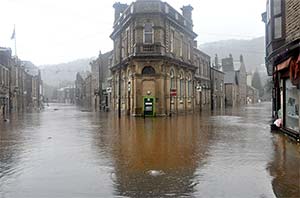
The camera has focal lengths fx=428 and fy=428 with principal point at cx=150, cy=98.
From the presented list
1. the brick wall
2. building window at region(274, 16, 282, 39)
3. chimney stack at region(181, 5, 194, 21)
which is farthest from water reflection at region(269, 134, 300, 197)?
chimney stack at region(181, 5, 194, 21)

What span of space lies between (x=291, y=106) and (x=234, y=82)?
251 ft

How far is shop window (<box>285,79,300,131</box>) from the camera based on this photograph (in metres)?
15.1

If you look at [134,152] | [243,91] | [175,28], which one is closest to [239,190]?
[134,152]

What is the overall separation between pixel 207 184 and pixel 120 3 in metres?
43.7

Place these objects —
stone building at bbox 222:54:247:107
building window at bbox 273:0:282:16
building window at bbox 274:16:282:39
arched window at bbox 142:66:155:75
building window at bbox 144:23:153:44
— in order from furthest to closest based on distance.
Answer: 1. stone building at bbox 222:54:247:107
2. arched window at bbox 142:66:155:75
3. building window at bbox 144:23:153:44
4. building window at bbox 274:16:282:39
5. building window at bbox 273:0:282:16

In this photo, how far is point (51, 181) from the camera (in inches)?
328

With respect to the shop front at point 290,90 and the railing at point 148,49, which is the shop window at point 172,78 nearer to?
the railing at point 148,49

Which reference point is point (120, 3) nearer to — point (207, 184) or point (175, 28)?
point (175, 28)

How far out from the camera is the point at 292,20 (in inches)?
599

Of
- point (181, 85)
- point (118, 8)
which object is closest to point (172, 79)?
point (181, 85)

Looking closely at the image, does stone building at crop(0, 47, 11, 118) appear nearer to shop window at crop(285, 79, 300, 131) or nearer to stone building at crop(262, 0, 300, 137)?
stone building at crop(262, 0, 300, 137)

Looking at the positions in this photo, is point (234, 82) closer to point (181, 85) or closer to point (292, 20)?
point (181, 85)

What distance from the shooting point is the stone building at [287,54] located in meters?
14.4

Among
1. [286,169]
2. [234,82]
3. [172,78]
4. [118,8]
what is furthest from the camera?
[234,82]
